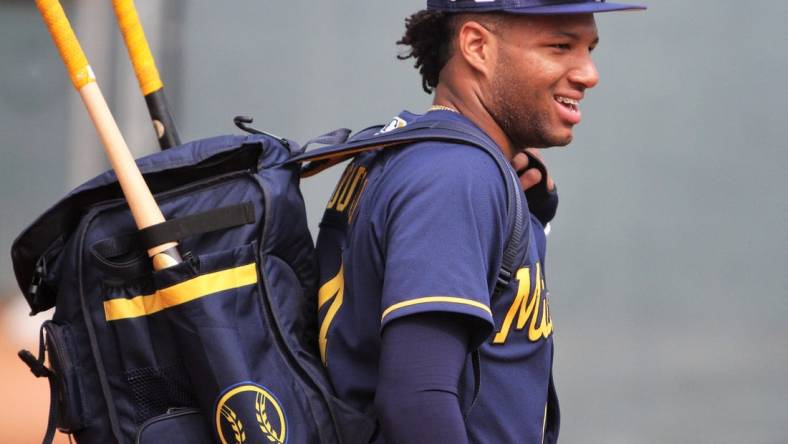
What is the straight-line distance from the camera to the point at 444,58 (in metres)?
2.58

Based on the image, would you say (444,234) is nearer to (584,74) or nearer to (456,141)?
(456,141)

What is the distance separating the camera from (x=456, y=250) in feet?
6.85

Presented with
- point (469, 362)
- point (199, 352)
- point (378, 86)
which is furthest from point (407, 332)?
point (378, 86)

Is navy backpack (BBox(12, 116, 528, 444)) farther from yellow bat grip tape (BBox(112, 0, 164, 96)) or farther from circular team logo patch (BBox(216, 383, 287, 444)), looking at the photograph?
yellow bat grip tape (BBox(112, 0, 164, 96))

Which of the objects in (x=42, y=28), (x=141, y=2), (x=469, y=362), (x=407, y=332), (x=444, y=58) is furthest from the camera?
(x=42, y=28)

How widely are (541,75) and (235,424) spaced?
88cm

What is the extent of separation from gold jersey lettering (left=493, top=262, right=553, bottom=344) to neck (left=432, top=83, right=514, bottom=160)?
28 cm

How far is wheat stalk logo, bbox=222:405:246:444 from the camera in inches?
84.8

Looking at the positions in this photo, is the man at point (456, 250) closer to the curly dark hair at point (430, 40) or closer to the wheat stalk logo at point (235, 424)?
the curly dark hair at point (430, 40)

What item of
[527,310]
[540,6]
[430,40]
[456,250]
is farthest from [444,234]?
[430,40]

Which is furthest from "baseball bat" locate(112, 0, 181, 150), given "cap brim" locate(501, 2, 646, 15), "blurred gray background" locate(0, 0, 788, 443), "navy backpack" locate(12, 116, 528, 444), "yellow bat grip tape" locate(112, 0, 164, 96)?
"blurred gray background" locate(0, 0, 788, 443)

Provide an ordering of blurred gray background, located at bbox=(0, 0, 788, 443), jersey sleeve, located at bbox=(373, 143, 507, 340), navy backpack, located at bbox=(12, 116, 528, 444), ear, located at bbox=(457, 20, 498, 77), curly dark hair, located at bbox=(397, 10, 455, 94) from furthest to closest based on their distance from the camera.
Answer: blurred gray background, located at bbox=(0, 0, 788, 443)
curly dark hair, located at bbox=(397, 10, 455, 94)
ear, located at bbox=(457, 20, 498, 77)
navy backpack, located at bbox=(12, 116, 528, 444)
jersey sleeve, located at bbox=(373, 143, 507, 340)

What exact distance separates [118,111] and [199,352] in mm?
2201

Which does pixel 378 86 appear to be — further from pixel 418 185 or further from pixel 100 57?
pixel 418 185
